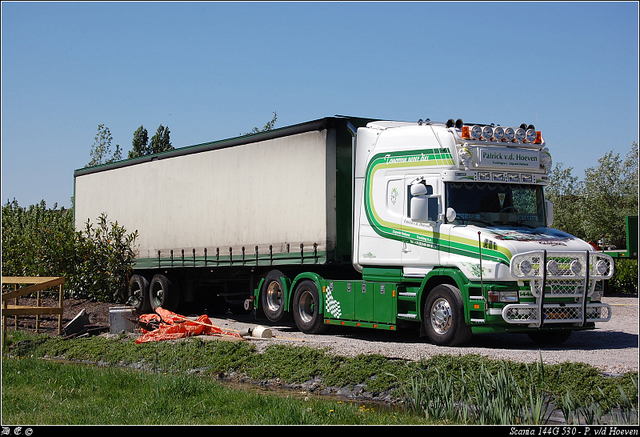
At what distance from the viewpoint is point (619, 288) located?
27.7 metres

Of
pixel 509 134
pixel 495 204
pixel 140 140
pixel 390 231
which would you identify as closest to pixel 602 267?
pixel 495 204

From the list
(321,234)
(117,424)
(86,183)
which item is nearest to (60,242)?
(86,183)

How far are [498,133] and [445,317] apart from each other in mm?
3335

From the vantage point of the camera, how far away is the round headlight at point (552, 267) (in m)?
12.5

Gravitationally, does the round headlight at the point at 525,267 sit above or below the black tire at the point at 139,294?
above

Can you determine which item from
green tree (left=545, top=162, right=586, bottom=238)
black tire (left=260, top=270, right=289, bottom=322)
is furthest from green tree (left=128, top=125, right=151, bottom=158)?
black tire (left=260, top=270, right=289, bottom=322)

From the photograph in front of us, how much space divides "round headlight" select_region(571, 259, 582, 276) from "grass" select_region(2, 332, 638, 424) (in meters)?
3.27

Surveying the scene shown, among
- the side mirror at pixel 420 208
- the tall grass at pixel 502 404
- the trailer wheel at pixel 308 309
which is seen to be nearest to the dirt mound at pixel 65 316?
the trailer wheel at pixel 308 309

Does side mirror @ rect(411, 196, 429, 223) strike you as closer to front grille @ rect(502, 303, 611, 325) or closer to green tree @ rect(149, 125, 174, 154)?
front grille @ rect(502, 303, 611, 325)

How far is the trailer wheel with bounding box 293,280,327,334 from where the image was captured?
15680 mm

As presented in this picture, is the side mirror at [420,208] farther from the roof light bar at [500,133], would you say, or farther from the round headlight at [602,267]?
the round headlight at [602,267]

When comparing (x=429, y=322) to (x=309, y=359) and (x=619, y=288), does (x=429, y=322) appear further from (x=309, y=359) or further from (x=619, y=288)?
(x=619, y=288)

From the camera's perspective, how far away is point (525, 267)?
481 inches

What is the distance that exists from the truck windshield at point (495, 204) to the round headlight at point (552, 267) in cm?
125
